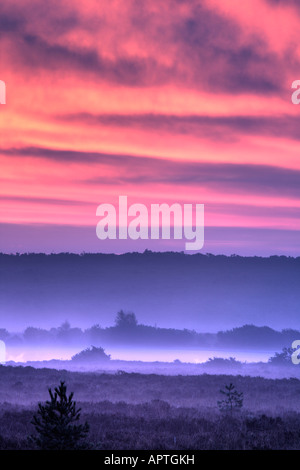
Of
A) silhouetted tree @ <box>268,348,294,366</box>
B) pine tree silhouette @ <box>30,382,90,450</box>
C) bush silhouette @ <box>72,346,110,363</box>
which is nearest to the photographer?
pine tree silhouette @ <box>30,382,90,450</box>

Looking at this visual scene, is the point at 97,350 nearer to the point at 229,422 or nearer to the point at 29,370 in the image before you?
the point at 29,370

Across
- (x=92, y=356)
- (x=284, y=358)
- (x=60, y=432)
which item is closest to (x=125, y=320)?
(x=92, y=356)

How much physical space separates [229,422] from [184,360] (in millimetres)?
57524

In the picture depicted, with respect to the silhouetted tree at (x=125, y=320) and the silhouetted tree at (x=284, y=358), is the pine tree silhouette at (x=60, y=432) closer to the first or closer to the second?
the silhouetted tree at (x=284, y=358)

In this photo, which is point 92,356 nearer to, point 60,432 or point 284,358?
point 284,358

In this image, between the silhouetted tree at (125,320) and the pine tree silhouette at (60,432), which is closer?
the pine tree silhouette at (60,432)

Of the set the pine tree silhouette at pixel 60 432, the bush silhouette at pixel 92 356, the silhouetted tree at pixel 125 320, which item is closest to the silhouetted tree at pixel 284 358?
the bush silhouette at pixel 92 356

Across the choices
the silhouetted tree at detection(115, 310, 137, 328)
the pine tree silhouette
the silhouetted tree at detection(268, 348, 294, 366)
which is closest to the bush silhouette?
the silhouetted tree at detection(268, 348, 294, 366)

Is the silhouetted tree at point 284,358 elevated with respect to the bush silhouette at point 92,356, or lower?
lower

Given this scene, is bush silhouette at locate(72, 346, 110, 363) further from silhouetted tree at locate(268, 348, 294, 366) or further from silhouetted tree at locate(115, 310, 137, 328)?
silhouetted tree at locate(115, 310, 137, 328)

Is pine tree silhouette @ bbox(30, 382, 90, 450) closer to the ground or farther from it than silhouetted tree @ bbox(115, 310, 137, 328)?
closer to the ground

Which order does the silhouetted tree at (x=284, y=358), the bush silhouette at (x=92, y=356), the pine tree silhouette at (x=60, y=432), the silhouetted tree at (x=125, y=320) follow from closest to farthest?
the pine tree silhouette at (x=60, y=432)
the silhouetted tree at (x=284, y=358)
the bush silhouette at (x=92, y=356)
the silhouetted tree at (x=125, y=320)

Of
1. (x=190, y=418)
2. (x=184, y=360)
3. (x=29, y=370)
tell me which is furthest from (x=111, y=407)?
(x=184, y=360)
